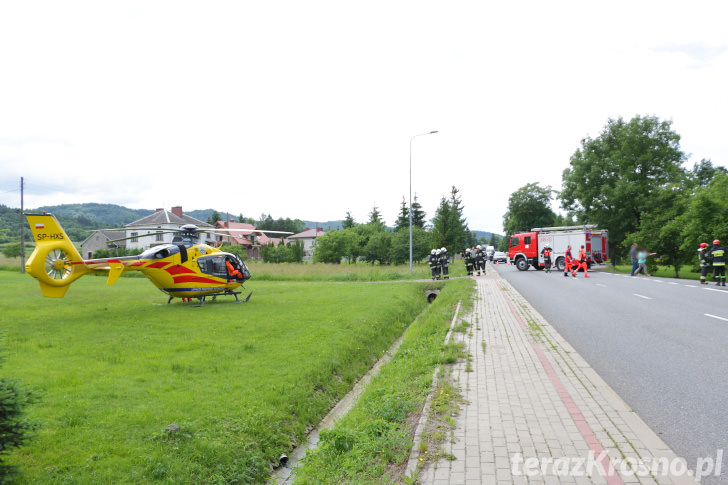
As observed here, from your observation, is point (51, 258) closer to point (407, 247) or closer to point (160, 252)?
point (160, 252)

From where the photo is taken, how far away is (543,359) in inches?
279

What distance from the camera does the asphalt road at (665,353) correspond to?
452cm

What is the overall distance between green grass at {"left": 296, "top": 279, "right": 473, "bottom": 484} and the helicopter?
753 centimetres

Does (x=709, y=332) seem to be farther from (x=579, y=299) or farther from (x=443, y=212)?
(x=443, y=212)

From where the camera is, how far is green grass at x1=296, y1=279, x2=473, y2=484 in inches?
164

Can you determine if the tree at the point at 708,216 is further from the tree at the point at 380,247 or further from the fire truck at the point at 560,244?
the tree at the point at 380,247

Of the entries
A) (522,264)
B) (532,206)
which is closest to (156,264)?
(522,264)

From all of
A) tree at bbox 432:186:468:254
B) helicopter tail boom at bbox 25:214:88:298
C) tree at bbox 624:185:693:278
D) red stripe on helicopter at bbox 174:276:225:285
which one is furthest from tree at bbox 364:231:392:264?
helicopter tail boom at bbox 25:214:88:298

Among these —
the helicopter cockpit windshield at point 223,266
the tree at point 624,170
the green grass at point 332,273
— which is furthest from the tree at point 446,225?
the helicopter cockpit windshield at point 223,266

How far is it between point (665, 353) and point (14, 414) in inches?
356

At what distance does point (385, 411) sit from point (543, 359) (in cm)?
319

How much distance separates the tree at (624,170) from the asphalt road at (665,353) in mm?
23353

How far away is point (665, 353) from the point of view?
24.2 feet

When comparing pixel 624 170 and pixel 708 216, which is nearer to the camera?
pixel 708 216
